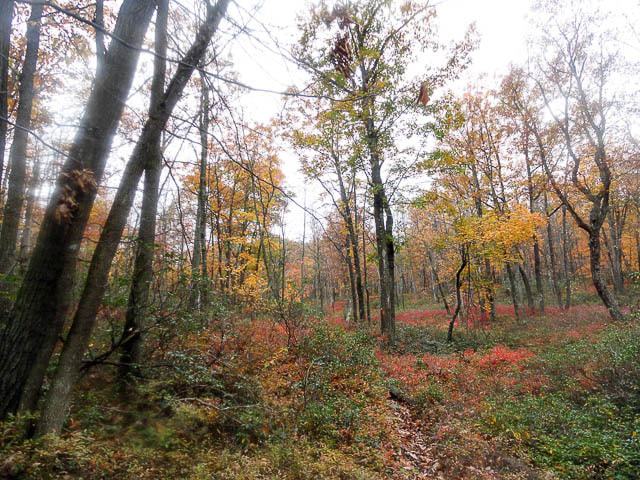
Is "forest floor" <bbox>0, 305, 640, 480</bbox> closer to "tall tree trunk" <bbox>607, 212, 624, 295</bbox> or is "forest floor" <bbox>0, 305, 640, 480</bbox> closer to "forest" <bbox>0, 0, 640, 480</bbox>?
"forest" <bbox>0, 0, 640, 480</bbox>

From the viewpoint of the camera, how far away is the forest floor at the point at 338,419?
370 cm

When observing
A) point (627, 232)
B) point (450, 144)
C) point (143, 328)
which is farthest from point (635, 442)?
point (627, 232)

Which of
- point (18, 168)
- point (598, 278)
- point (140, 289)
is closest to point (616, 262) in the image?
point (598, 278)

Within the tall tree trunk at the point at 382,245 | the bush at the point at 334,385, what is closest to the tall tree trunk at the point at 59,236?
the bush at the point at 334,385

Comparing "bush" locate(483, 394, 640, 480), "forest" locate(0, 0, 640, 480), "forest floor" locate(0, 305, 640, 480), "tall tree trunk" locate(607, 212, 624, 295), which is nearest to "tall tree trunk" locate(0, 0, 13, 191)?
"forest" locate(0, 0, 640, 480)

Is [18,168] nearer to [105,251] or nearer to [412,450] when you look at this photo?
[105,251]

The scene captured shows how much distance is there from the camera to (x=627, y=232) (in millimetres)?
31734

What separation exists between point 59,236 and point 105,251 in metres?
0.43

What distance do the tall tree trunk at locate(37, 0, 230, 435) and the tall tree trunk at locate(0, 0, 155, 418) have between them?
0.16 m

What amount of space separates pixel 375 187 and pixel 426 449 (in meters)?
7.69

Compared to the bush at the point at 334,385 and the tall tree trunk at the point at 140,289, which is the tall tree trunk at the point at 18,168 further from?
the bush at the point at 334,385

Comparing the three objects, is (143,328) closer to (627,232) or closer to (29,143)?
(29,143)

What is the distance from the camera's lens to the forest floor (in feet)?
12.1

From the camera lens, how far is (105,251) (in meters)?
3.39
